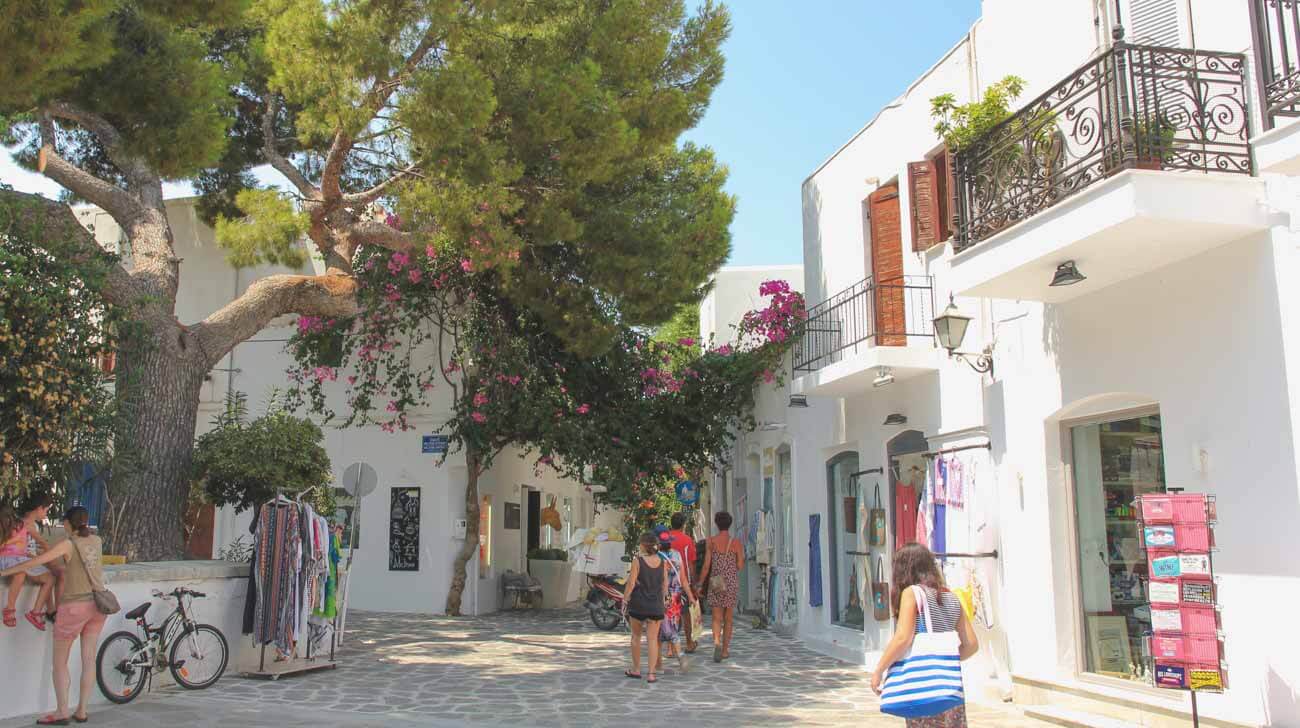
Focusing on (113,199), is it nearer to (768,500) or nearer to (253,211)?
(253,211)

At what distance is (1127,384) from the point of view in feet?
27.3

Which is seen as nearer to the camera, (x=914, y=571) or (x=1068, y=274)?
(x=914, y=571)

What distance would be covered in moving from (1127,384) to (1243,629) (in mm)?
2076

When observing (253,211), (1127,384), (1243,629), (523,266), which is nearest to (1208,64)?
(1127,384)

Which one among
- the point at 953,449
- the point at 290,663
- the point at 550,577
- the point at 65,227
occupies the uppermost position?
the point at 65,227

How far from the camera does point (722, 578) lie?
12.7m

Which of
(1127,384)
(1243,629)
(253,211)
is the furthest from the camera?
(253,211)

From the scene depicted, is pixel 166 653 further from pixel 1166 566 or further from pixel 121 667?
pixel 1166 566

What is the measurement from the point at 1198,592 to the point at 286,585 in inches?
348

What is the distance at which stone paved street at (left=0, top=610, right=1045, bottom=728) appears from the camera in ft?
29.7

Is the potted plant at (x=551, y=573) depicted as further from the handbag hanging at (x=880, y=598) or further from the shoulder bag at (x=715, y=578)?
the handbag hanging at (x=880, y=598)

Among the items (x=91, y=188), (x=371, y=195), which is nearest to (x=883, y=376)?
(x=371, y=195)

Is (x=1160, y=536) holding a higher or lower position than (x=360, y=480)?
lower

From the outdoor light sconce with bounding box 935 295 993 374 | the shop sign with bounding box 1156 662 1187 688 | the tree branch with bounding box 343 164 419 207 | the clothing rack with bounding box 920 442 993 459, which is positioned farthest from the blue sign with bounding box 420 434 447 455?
the shop sign with bounding box 1156 662 1187 688
